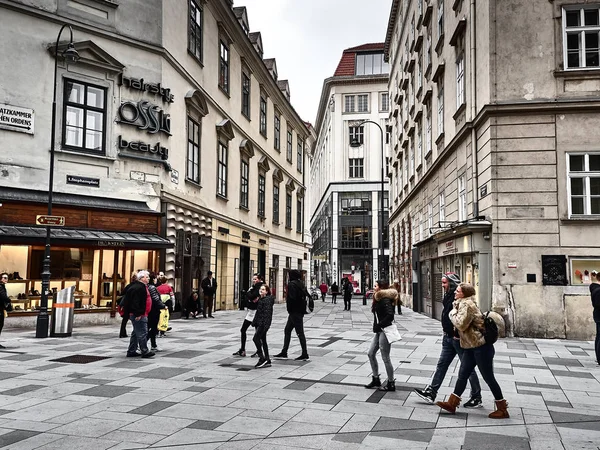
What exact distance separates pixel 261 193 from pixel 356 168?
1366 inches

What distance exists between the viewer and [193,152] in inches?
942

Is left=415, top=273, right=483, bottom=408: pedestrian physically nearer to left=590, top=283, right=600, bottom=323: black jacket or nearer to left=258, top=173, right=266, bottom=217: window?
left=590, top=283, right=600, bottom=323: black jacket

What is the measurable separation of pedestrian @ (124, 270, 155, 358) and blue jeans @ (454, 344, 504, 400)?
22.0 ft

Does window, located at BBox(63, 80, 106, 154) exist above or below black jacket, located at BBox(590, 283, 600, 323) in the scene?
above

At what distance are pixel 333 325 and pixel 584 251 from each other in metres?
8.61

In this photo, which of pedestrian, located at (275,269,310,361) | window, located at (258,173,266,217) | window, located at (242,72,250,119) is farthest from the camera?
window, located at (258,173,266,217)

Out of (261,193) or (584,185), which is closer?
(584,185)

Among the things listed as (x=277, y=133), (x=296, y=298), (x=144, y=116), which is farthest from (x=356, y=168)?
(x=296, y=298)

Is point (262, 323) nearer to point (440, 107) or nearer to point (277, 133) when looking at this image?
point (440, 107)

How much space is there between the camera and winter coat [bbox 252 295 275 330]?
10.9 metres

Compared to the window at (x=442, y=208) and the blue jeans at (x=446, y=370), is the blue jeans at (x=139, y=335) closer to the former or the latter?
the blue jeans at (x=446, y=370)

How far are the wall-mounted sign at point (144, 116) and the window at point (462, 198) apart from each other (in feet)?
36.3

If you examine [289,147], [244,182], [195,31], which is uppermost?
[195,31]

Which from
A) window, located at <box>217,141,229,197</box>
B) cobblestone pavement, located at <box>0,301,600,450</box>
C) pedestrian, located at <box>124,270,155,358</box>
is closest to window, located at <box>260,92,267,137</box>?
window, located at <box>217,141,229,197</box>
